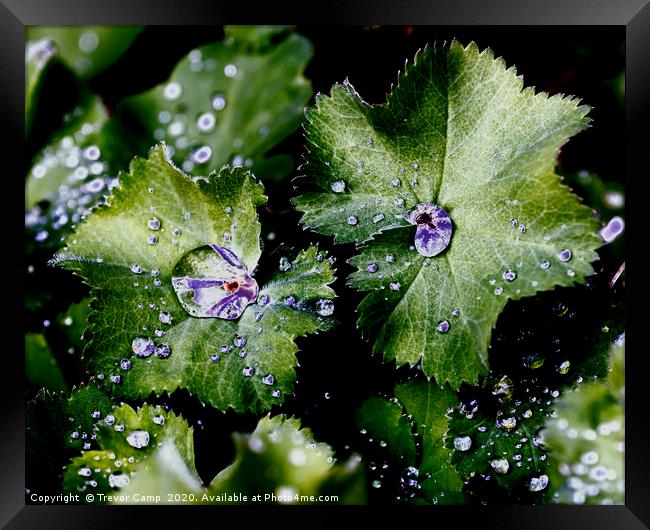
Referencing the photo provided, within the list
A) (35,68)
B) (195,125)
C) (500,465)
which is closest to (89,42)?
(35,68)

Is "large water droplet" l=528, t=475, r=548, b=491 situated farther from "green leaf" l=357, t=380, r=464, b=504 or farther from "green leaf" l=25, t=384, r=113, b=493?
"green leaf" l=25, t=384, r=113, b=493

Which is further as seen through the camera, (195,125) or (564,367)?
(195,125)

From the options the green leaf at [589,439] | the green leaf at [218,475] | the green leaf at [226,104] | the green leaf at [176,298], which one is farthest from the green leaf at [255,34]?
the green leaf at [589,439]

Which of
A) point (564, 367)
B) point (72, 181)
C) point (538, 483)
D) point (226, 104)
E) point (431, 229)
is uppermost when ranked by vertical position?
point (226, 104)

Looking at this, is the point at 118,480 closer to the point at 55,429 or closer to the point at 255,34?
the point at 55,429

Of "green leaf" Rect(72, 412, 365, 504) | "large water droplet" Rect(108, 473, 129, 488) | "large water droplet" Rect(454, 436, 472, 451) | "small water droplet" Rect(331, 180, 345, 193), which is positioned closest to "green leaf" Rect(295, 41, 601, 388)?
"small water droplet" Rect(331, 180, 345, 193)

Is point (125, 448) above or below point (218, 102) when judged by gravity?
below
